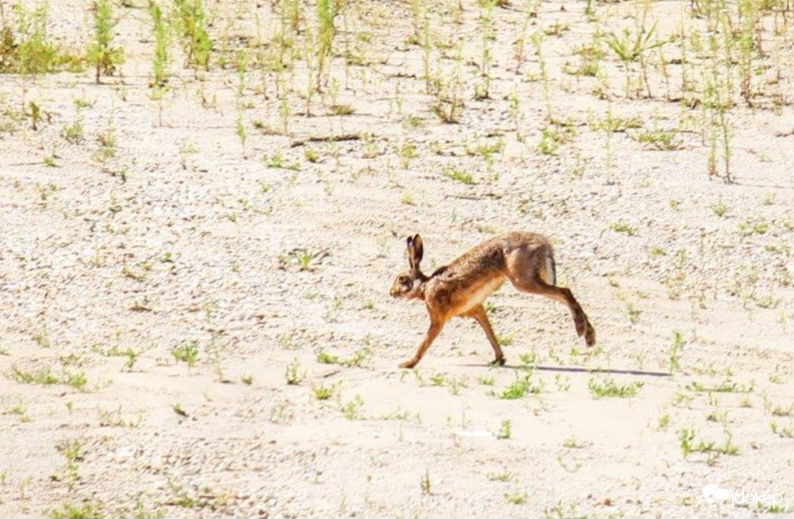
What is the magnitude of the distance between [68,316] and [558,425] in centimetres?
292

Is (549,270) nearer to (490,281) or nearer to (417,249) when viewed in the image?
(490,281)

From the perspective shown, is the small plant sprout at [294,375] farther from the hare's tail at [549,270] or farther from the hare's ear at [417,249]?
the hare's tail at [549,270]

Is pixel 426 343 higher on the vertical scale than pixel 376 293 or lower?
lower

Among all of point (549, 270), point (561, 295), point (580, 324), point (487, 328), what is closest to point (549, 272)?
point (549, 270)

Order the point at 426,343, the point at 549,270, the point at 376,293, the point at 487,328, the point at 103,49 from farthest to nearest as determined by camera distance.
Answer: the point at 103,49
the point at 376,293
the point at 549,270
the point at 487,328
the point at 426,343

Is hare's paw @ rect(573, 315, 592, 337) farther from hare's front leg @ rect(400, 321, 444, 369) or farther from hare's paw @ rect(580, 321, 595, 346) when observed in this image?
hare's front leg @ rect(400, 321, 444, 369)

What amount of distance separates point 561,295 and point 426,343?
805mm

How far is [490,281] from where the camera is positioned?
978 centimetres

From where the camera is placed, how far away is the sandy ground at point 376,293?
8.17m

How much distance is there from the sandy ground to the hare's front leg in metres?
0.07

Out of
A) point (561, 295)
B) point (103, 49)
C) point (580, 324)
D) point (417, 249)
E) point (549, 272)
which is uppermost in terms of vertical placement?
point (103, 49)

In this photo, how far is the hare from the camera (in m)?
9.71

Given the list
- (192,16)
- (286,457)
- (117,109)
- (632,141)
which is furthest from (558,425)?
(192,16)

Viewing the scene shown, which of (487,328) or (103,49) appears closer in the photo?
(487,328)
